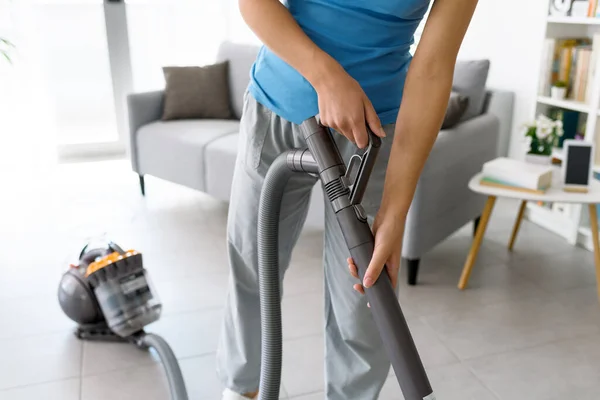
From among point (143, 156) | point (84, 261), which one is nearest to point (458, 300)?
point (84, 261)

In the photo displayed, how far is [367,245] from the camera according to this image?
2.71 feet

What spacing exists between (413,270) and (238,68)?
1.64 meters

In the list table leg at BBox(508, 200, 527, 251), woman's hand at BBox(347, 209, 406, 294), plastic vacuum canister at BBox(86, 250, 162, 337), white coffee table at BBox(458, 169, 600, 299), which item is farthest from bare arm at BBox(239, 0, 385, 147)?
table leg at BBox(508, 200, 527, 251)

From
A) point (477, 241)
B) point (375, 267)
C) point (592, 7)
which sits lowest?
point (477, 241)

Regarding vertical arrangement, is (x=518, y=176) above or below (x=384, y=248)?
below

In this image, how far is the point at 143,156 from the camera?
3.25 meters

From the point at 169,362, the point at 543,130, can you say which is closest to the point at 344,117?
the point at 169,362

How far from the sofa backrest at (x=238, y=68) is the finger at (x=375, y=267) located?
8.41ft

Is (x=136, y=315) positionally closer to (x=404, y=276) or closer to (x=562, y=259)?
(x=404, y=276)

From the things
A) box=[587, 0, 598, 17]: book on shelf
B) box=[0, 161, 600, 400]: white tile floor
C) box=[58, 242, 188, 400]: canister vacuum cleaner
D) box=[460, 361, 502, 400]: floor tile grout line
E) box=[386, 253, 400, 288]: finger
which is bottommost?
box=[460, 361, 502, 400]: floor tile grout line

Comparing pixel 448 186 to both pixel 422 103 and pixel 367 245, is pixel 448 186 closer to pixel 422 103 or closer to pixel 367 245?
pixel 422 103

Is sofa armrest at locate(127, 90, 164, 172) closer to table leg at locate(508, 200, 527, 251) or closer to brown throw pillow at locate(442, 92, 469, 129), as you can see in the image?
brown throw pillow at locate(442, 92, 469, 129)

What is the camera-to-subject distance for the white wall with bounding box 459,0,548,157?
3123 millimetres

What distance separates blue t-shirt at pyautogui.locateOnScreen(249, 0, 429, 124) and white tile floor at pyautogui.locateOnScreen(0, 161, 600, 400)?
3.17 ft
